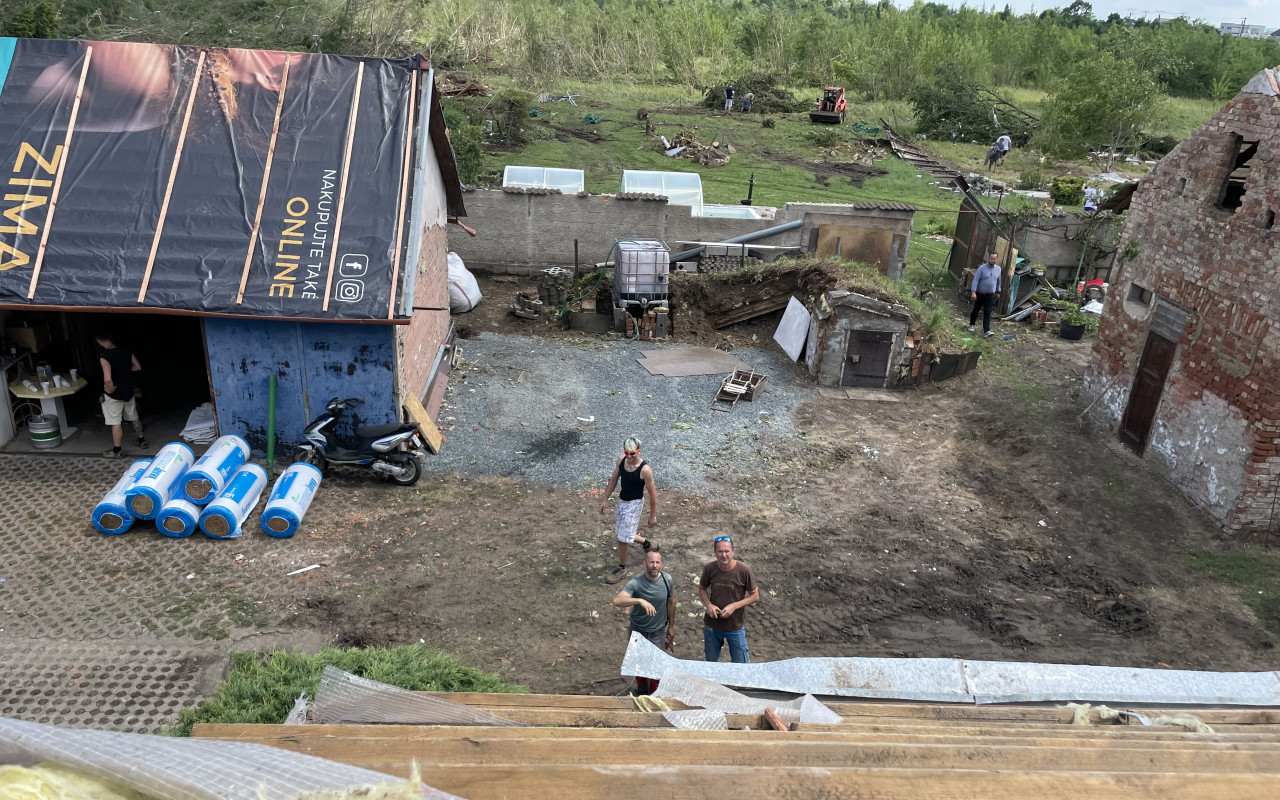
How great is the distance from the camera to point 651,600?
291 inches

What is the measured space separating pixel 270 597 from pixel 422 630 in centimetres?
179

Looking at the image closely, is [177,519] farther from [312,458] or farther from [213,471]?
[312,458]

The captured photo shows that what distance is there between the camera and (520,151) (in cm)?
3061

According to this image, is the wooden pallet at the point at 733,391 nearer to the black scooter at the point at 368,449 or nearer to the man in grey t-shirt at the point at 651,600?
the black scooter at the point at 368,449

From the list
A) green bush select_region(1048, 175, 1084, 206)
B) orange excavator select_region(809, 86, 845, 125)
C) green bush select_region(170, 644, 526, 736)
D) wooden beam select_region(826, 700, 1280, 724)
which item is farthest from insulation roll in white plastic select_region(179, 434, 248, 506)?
orange excavator select_region(809, 86, 845, 125)

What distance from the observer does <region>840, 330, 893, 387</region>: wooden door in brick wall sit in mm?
14945

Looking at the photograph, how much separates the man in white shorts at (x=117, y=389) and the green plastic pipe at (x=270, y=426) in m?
1.83

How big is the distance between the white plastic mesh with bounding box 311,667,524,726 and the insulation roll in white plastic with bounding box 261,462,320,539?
535cm

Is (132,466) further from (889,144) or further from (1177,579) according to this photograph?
(889,144)

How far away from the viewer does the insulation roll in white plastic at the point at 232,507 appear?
9820 mm

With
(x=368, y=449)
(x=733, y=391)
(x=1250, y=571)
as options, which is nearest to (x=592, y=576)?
(x=368, y=449)

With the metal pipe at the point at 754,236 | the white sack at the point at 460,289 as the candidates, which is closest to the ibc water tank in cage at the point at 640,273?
the metal pipe at the point at 754,236

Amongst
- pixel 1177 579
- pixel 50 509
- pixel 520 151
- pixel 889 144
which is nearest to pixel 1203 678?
pixel 1177 579

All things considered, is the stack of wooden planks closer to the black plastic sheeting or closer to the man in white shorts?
the black plastic sheeting
